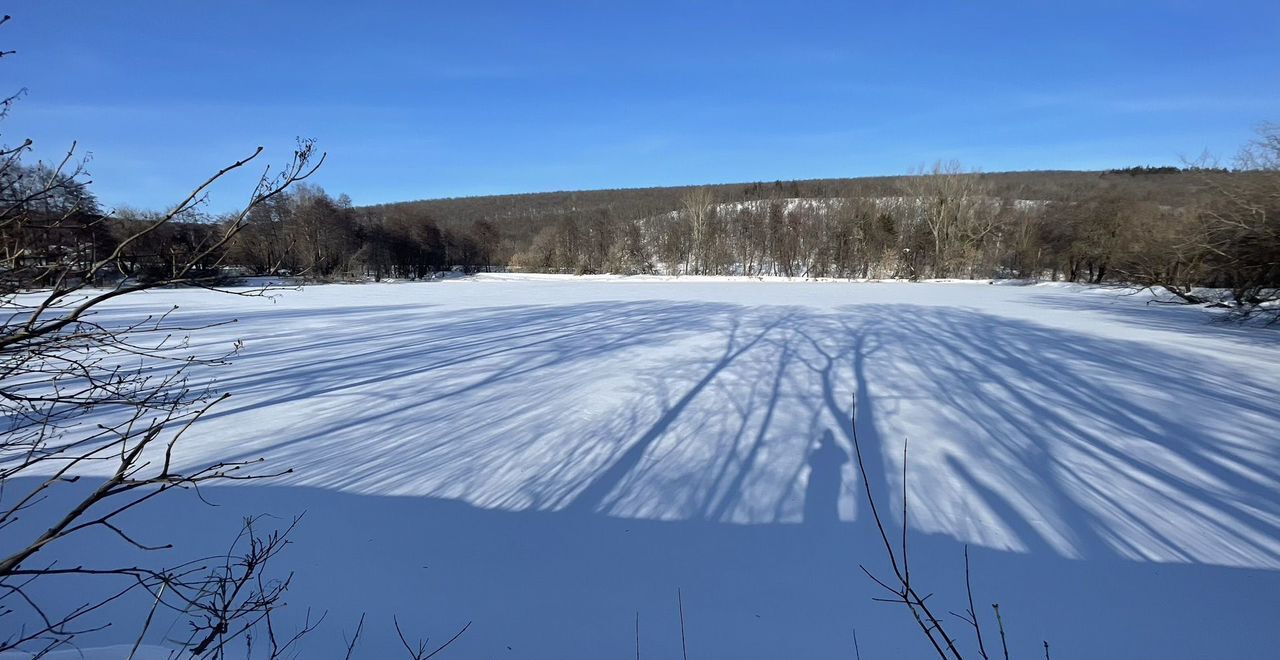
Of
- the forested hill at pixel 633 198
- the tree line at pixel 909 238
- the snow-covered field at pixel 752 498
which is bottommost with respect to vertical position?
the snow-covered field at pixel 752 498

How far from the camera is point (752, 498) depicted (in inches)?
158

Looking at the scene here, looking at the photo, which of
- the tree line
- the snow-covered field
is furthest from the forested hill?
the snow-covered field

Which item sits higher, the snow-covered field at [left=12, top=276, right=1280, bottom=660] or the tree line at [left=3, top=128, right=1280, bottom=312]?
the tree line at [left=3, top=128, right=1280, bottom=312]

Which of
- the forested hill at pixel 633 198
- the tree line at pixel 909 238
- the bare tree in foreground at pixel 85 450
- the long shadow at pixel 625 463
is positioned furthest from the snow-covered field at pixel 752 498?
the forested hill at pixel 633 198

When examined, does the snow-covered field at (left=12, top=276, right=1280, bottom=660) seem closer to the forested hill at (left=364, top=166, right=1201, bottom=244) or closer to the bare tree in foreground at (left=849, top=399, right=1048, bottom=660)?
the bare tree in foreground at (left=849, top=399, right=1048, bottom=660)

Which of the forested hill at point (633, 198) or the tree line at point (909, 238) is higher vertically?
the forested hill at point (633, 198)

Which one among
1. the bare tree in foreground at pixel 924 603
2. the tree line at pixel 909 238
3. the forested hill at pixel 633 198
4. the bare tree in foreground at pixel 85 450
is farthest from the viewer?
the forested hill at pixel 633 198

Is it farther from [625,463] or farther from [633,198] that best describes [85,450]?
[633,198]

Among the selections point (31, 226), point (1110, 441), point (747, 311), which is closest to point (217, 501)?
point (31, 226)

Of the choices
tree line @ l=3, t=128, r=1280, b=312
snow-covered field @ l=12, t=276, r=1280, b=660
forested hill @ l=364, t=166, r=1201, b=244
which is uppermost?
forested hill @ l=364, t=166, r=1201, b=244

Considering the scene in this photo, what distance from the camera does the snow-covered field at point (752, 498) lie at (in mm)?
2934

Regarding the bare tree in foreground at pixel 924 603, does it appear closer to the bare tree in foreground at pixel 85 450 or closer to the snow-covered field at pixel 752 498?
the snow-covered field at pixel 752 498

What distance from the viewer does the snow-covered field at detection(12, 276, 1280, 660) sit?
2934 millimetres

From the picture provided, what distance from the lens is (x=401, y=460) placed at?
4594 millimetres
